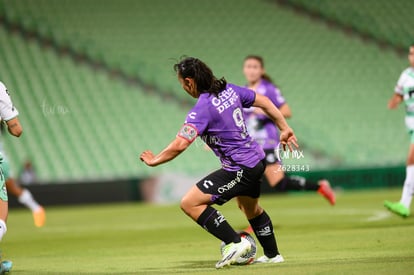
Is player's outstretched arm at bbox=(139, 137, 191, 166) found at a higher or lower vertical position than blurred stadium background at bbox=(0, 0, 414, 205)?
higher

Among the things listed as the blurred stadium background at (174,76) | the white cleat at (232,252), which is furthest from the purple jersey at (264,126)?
the blurred stadium background at (174,76)

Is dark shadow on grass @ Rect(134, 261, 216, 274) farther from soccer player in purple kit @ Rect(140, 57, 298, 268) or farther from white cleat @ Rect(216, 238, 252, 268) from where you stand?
soccer player in purple kit @ Rect(140, 57, 298, 268)

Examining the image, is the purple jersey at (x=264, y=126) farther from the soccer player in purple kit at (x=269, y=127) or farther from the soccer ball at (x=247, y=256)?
the soccer ball at (x=247, y=256)

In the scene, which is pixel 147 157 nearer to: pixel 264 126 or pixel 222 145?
pixel 222 145

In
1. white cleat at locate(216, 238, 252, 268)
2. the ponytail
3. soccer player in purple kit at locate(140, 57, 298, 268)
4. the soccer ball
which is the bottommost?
the soccer ball

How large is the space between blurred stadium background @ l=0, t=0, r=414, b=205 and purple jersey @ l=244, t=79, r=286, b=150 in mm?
7678

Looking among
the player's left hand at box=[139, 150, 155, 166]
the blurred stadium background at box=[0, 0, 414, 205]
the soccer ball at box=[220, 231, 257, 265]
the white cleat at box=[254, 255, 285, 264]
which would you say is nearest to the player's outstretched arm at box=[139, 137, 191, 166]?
the player's left hand at box=[139, 150, 155, 166]

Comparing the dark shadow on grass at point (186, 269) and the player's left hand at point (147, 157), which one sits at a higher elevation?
the player's left hand at point (147, 157)

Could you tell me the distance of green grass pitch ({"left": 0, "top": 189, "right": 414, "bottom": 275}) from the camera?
7.11 meters

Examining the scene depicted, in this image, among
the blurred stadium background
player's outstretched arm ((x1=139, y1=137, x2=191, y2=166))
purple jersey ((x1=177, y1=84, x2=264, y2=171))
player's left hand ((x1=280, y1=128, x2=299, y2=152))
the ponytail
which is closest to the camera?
player's outstretched arm ((x1=139, y1=137, x2=191, y2=166))

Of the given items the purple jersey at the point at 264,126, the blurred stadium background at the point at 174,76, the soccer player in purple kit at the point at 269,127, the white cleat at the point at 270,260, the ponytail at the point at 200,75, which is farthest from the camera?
the blurred stadium background at the point at 174,76

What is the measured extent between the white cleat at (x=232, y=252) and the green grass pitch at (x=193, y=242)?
0.10 m

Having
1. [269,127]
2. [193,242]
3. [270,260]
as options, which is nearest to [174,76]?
[269,127]

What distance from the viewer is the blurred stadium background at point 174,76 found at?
20.3m
